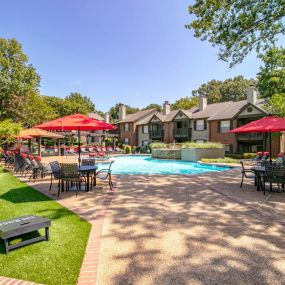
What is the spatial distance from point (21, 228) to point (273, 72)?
1871cm

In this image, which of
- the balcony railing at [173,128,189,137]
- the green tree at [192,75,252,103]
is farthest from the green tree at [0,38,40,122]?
the green tree at [192,75,252,103]

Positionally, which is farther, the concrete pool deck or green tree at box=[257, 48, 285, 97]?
green tree at box=[257, 48, 285, 97]

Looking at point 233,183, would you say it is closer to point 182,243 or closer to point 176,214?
point 176,214

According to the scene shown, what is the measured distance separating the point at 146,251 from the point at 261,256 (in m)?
2.00

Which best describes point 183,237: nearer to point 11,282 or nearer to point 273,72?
point 11,282

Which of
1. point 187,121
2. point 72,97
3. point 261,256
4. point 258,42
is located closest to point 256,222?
point 261,256

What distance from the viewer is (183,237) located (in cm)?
479

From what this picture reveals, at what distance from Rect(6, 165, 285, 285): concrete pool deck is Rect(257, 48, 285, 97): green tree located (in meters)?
11.4

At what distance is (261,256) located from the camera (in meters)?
4.02

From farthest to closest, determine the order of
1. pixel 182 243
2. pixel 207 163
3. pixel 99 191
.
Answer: pixel 207 163 → pixel 99 191 → pixel 182 243

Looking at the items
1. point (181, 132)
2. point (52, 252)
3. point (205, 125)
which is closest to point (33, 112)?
point (181, 132)

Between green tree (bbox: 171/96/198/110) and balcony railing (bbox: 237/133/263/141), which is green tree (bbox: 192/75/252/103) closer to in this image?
green tree (bbox: 171/96/198/110)

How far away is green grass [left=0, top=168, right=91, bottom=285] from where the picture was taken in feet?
11.3

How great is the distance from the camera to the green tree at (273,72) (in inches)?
639
